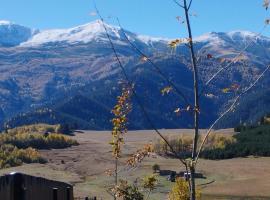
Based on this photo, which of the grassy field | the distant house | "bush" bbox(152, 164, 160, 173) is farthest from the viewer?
"bush" bbox(152, 164, 160, 173)

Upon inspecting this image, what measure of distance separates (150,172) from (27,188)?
95194 millimetres

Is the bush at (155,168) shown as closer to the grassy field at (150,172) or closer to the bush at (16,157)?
the grassy field at (150,172)

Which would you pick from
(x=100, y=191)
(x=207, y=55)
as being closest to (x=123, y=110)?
(x=207, y=55)

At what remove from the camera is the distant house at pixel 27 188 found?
11.6 metres

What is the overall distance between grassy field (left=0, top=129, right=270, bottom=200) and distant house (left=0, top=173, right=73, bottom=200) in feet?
177

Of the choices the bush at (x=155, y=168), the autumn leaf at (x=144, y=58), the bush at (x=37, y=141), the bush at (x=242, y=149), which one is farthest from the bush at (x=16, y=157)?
the autumn leaf at (x=144, y=58)

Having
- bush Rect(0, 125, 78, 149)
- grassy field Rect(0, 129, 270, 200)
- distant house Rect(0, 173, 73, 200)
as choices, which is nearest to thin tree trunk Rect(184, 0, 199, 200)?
distant house Rect(0, 173, 73, 200)

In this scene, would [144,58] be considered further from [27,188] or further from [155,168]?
[155,168]

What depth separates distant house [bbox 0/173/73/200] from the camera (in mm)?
11586

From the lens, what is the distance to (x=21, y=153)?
130 metres

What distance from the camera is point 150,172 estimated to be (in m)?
107

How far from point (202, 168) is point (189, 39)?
109518 mm

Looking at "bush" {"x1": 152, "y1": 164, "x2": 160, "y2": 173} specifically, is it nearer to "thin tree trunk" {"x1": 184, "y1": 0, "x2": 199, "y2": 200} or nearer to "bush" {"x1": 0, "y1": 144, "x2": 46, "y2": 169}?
"bush" {"x1": 0, "y1": 144, "x2": 46, "y2": 169}

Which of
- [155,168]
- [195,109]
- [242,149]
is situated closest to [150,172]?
[155,168]
